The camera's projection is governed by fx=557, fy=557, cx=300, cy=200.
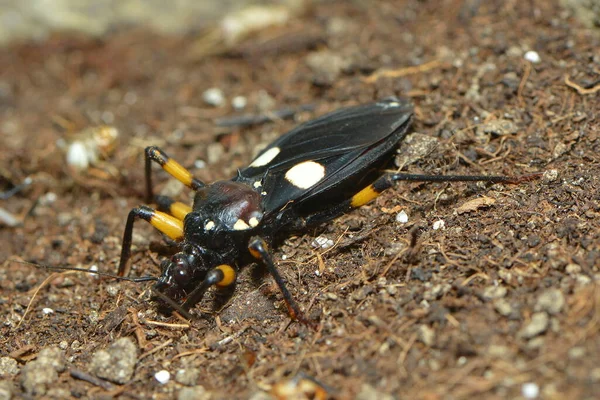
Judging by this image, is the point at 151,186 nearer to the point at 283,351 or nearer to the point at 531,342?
the point at 283,351

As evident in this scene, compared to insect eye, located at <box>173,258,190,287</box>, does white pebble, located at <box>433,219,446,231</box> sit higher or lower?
lower

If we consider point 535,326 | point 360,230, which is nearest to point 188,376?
→ point 360,230

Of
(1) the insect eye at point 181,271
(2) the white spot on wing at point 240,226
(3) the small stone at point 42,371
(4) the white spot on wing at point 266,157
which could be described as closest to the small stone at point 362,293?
(2) the white spot on wing at point 240,226

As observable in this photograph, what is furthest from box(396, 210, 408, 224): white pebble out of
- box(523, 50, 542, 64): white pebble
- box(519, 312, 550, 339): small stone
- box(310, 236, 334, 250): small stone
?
box(523, 50, 542, 64): white pebble

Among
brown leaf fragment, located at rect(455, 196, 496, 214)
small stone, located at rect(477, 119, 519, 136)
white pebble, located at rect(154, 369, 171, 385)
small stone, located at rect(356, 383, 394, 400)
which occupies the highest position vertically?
small stone, located at rect(477, 119, 519, 136)

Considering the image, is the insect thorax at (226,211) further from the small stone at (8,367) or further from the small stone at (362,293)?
the small stone at (8,367)

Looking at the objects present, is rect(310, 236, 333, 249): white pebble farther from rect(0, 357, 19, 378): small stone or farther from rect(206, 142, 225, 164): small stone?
rect(0, 357, 19, 378): small stone
